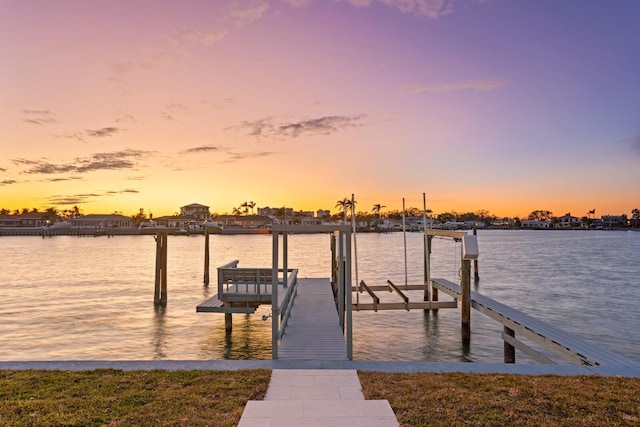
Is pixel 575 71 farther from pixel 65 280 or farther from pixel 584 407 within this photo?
pixel 65 280

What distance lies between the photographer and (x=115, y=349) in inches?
617

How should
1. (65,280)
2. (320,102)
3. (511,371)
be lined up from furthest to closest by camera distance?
(65,280), (320,102), (511,371)

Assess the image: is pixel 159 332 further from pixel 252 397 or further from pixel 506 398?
pixel 506 398

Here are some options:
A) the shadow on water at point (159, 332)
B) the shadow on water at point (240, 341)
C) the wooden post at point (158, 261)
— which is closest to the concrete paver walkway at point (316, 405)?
the shadow on water at point (240, 341)

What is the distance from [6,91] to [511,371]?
107ft

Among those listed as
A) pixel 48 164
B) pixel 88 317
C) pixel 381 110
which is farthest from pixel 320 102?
pixel 48 164

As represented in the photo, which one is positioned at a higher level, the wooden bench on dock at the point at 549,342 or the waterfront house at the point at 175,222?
the waterfront house at the point at 175,222

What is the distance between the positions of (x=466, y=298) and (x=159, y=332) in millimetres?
13865

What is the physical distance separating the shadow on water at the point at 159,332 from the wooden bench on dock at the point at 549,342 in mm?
12460

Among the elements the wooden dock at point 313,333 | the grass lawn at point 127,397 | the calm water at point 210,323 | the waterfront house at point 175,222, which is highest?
the waterfront house at point 175,222

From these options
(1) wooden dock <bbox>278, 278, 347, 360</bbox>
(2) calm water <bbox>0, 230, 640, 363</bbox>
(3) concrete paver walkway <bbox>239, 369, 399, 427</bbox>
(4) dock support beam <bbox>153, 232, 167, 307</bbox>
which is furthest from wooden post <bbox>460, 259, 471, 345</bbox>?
(4) dock support beam <bbox>153, 232, 167, 307</bbox>

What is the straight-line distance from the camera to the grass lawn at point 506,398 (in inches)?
224

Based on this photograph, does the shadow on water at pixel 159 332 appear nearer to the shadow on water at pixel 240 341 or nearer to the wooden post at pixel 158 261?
the wooden post at pixel 158 261

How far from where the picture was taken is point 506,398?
250 inches
